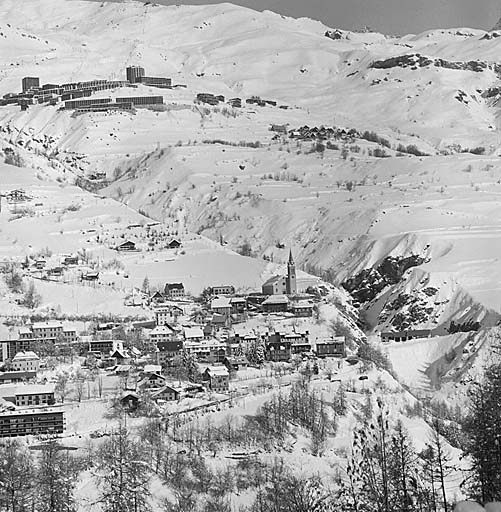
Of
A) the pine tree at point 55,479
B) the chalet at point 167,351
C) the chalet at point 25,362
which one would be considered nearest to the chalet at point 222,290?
the chalet at point 167,351

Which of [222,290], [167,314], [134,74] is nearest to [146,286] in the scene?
[222,290]

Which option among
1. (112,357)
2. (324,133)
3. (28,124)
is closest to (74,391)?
(112,357)

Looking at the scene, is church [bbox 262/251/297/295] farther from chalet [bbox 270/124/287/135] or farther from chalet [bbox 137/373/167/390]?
chalet [bbox 270/124/287/135]

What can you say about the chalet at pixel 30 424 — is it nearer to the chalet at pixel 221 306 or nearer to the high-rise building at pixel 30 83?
the chalet at pixel 221 306

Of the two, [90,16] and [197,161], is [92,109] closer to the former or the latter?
[197,161]

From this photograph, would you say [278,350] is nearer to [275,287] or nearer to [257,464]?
[275,287]

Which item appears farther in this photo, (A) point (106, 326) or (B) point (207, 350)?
(A) point (106, 326)
